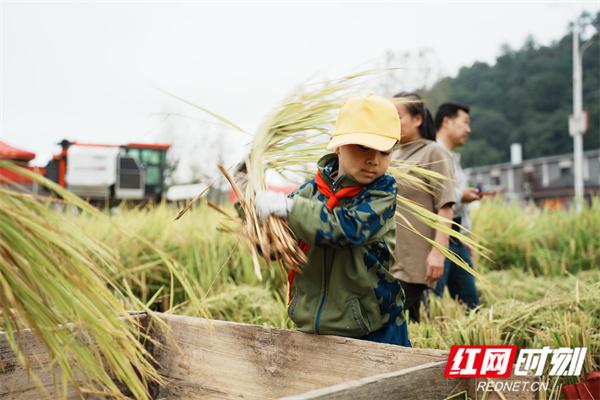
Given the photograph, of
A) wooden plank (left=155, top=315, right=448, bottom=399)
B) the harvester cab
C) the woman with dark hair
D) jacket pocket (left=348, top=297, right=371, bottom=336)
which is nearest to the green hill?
the harvester cab

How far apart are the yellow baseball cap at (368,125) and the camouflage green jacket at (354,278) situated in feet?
0.39

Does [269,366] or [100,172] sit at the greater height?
[100,172]

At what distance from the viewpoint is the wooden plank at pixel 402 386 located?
1.27 m

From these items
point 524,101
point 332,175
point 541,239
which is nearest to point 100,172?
point 541,239

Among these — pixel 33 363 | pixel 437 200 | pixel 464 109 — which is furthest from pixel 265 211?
pixel 464 109

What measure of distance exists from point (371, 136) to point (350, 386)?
70cm

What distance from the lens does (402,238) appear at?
Answer: 10.6 feet

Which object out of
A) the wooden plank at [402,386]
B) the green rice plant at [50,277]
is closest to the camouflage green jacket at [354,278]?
the wooden plank at [402,386]

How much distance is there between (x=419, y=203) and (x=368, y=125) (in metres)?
1.42

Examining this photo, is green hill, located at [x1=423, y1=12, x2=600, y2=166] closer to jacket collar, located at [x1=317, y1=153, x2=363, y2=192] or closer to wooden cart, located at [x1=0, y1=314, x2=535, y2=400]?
jacket collar, located at [x1=317, y1=153, x2=363, y2=192]

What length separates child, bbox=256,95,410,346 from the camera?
1.74 meters

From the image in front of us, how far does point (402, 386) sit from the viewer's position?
141cm

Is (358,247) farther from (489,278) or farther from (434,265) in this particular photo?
(489,278)

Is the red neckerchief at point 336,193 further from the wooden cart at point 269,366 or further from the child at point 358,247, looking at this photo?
the wooden cart at point 269,366
